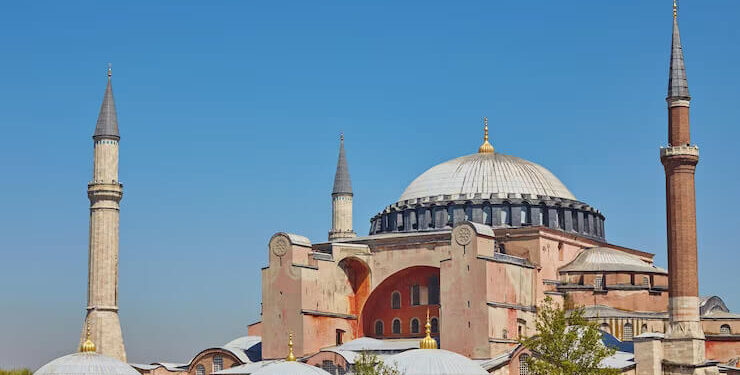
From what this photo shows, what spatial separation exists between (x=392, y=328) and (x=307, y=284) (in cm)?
405

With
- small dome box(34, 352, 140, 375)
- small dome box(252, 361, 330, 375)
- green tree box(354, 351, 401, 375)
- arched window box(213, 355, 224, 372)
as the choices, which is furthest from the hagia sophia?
small dome box(34, 352, 140, 375)

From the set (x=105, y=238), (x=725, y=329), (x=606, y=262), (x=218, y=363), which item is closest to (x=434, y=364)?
(x=725, y=329)

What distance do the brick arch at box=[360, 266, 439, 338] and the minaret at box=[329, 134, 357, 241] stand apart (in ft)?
24.8

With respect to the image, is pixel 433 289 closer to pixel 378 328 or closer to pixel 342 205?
pixel 378 328

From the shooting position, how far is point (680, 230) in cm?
4597

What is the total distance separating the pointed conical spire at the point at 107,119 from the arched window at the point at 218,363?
9620 millimetres

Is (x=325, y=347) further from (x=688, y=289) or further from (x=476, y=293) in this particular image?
(x=688, y=289)

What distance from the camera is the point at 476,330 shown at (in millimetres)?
47156

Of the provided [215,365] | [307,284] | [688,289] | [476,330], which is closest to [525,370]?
[476,330]

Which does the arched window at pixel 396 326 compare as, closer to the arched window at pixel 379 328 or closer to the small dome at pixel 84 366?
the arched window at pixel 379 328

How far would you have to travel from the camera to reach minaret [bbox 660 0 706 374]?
44562mm

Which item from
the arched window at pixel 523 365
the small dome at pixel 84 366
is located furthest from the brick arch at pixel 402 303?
the small dome at pixel 84 366

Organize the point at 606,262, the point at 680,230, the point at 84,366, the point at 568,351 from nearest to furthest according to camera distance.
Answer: the point at 84,366
the point at 568,351
the point at 680,230
the point at 606,262

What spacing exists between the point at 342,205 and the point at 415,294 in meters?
9.46
